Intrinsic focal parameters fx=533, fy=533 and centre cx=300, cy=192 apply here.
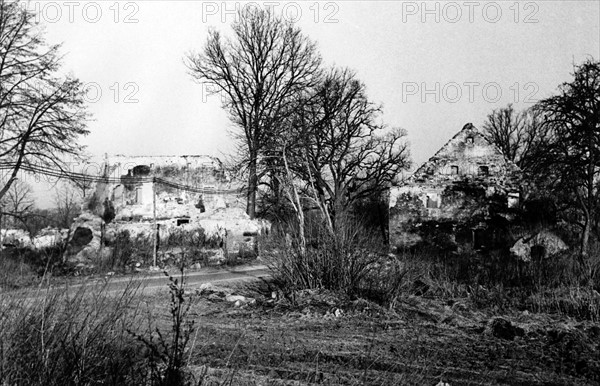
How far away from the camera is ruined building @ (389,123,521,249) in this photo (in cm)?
2723

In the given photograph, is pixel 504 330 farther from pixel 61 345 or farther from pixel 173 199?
pixel 173 199

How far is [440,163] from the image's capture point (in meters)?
28.7

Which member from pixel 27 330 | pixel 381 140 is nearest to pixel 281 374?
pixel 27 330

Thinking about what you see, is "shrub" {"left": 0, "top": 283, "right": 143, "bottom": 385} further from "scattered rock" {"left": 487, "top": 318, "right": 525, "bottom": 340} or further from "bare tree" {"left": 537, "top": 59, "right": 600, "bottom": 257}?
"bare tree" {"left": 537, "top": 59, "right": 600, "bottom": 257}

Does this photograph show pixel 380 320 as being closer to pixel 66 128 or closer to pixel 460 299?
pixel 460 299

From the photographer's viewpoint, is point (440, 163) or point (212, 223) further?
point (440, 163)

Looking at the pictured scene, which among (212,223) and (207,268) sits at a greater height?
(212,223)

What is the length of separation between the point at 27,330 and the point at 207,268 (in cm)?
1616

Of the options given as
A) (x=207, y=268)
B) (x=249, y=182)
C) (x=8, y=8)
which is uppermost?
(x=8, y=8)

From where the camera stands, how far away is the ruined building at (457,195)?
27.2m

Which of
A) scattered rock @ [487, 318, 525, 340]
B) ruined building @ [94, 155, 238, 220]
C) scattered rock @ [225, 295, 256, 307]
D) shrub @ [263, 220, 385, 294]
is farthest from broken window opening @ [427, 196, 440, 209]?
scattered rock @ [487, 318, 525, 340]

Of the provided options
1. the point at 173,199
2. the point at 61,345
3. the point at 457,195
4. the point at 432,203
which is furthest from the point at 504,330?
the point at 173,199

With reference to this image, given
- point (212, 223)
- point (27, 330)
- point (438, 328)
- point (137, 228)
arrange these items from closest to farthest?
point (27, 330) < point (438, 328) < point (137, 228) < point (212, 223)

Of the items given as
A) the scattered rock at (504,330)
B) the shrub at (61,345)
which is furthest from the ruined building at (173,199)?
the shrub at (61,345)
